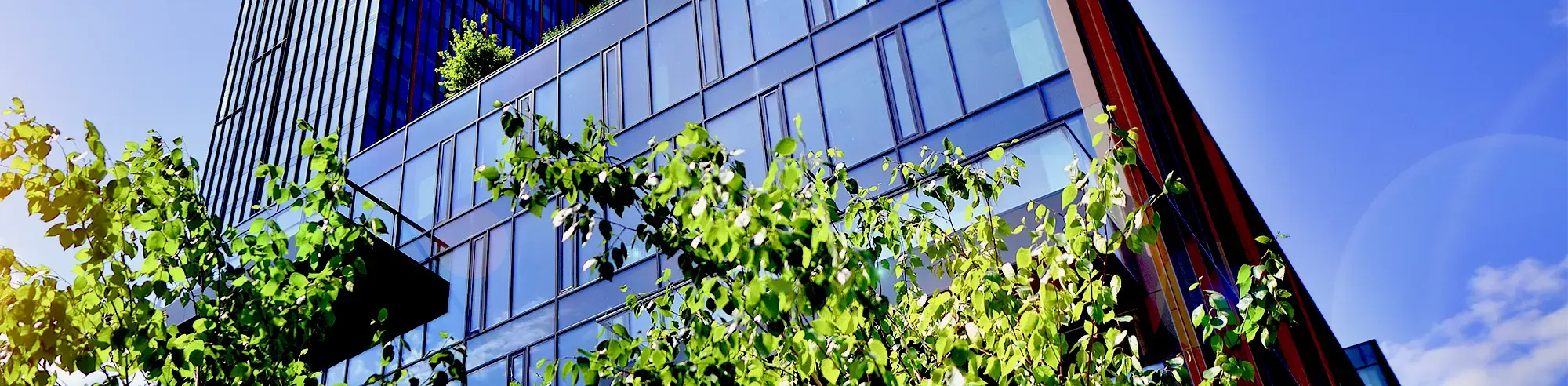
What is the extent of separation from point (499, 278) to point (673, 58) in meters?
3.89

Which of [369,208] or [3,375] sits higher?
[369,208]

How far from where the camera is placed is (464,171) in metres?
16.9

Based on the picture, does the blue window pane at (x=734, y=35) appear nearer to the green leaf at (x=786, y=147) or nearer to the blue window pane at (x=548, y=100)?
the blue window pane at (x=548, y=100)

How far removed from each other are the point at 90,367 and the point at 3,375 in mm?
355

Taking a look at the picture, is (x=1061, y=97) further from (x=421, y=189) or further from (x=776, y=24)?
(x=421, y=189)

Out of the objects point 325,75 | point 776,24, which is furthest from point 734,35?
point 325,75

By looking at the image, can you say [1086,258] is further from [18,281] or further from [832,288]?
[18,281]

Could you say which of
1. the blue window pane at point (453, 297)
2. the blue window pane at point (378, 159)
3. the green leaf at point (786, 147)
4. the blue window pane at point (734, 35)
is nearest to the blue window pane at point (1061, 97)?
the blue window pane at point (734, 35)

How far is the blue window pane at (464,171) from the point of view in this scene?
53.8 feet

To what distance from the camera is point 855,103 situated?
13.0 meters

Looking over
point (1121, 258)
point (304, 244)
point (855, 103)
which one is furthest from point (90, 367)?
point (855, 103)

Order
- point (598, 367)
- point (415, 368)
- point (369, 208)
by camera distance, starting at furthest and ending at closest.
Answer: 1. point (369, 208)
2. point (415, 368)
3. point (598, 367)

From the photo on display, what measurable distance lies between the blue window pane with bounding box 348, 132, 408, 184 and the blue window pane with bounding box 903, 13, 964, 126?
31.8 ft

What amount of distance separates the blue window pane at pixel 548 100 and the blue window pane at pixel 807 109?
4484 mm
